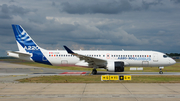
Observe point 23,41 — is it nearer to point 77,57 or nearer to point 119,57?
point 77,57

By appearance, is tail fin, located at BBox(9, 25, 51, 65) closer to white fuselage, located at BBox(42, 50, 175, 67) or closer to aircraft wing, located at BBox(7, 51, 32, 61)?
aircraft wing, located at BBox(7, 51, 32, 61)

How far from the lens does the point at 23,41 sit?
29781mm

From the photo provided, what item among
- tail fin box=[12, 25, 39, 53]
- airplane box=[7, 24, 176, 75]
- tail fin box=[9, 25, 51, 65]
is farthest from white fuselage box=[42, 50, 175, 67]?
tail fin box=[12, 25, 39, 53]

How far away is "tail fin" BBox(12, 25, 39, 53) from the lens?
2948 cm

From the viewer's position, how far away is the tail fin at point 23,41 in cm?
2948

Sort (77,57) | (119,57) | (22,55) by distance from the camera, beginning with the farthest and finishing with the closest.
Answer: (22,55) → (119,57) → (77,57)

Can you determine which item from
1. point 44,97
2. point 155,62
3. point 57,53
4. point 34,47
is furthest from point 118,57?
point 44,97

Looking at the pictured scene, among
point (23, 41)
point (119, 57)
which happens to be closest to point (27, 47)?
point (23, 41)

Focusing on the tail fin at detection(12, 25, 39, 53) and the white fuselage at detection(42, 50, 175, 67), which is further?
the tail fin at detection(12, 25, 39, 53)

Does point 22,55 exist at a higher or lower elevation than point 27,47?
lower

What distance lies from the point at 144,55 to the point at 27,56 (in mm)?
Answer: 18407

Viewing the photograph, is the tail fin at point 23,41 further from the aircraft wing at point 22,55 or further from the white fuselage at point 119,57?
the white fuselage at point 119,57

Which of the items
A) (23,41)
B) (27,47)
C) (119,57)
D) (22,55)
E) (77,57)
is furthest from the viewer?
(23,41)

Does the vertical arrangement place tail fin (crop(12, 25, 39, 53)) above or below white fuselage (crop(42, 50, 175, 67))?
above
